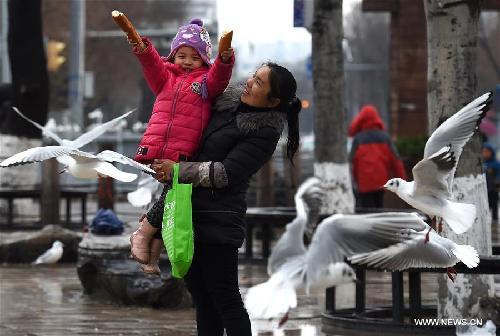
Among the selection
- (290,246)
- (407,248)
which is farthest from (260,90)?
(290,246)

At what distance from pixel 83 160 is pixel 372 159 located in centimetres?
1129

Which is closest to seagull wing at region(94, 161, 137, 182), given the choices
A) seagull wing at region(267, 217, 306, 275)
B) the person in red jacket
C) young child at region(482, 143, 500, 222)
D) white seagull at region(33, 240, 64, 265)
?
seagull wing at region(267, 217, 306, 275)

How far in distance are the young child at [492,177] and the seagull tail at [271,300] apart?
16263 mm

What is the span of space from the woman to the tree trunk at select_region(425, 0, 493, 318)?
2872mm

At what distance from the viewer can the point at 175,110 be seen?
21.7 ft

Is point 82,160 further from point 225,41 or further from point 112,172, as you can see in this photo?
point 225,41

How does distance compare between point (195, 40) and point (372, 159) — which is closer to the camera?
point (195, 40)

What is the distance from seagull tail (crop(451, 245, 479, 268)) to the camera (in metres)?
7.91

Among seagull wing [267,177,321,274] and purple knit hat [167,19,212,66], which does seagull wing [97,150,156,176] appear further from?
seagull wing [267,177,321,274]

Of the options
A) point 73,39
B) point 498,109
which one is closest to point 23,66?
point 73,39

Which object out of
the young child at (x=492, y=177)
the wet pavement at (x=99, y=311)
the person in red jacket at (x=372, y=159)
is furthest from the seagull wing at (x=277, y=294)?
the young child at (x=492, y=177)

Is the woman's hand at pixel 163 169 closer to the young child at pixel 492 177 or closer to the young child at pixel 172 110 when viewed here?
the young child at pixel 172 110

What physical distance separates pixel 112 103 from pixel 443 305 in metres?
63.7

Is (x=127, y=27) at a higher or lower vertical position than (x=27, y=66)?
lower
